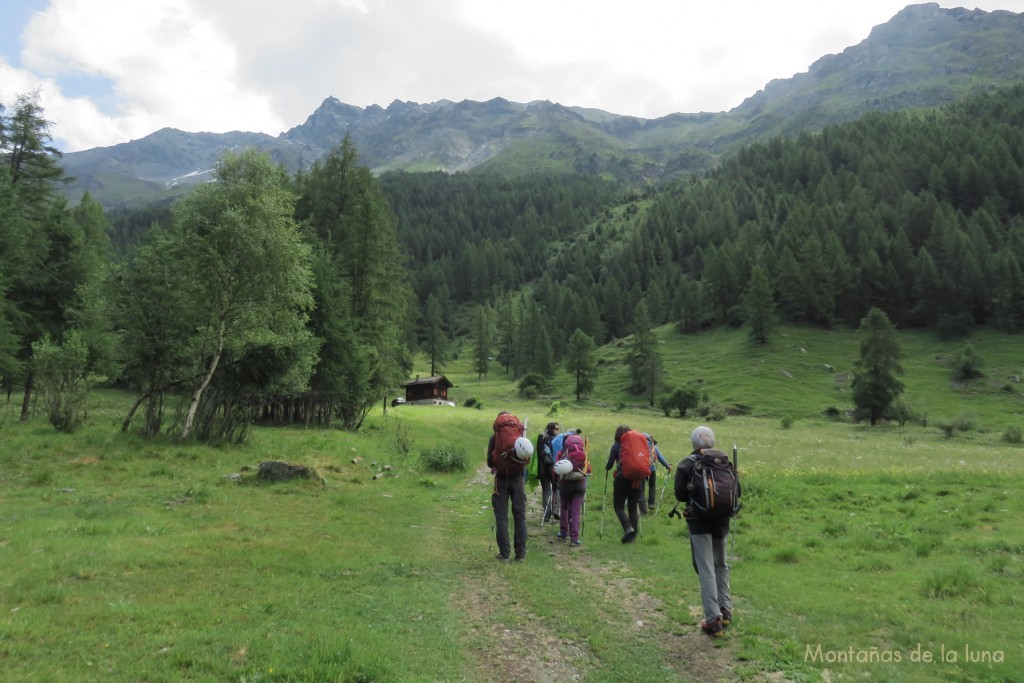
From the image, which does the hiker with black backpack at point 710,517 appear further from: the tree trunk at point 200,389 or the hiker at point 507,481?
the tree trunk at point 200,389

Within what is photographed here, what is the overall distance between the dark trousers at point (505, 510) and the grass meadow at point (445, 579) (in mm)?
457

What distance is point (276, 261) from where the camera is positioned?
83.8 ft

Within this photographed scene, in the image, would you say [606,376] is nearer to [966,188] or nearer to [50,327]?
[50,327]

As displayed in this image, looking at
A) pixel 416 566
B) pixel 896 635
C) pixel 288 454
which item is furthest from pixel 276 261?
pixel 896 635

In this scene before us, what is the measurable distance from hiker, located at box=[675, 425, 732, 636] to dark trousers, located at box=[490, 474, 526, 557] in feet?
14.7

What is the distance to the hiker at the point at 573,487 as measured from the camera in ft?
45.3

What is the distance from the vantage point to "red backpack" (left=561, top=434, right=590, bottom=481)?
13758 millimetres

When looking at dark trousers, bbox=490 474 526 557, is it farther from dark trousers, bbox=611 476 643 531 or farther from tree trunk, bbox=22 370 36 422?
tree trunk, bbox=22 370 36 422

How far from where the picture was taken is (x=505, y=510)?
40.2 feet

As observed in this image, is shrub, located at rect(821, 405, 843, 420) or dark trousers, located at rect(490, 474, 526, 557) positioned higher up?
dark trousers, located at rect(490, 474, 526, 557)

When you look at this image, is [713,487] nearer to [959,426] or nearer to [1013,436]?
[1013,436]

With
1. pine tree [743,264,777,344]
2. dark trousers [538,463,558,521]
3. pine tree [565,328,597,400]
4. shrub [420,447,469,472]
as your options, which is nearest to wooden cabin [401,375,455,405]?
pine tree [565,328,597,400]

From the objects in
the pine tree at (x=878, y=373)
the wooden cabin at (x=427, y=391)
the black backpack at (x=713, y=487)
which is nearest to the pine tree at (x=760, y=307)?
the pine tree at (x=878, y=373)

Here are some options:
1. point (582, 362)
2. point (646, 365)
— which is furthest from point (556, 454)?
point (582, 362)
